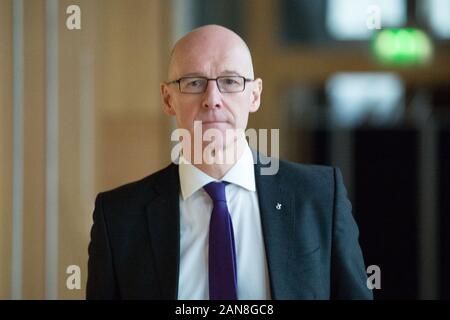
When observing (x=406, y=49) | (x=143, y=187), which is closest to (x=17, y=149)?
(x=143, y=187)

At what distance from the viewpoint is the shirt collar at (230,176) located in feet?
3.05

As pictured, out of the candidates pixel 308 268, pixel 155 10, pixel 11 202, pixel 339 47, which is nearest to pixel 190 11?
pixel 155 10

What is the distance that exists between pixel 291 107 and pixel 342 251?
2657 millimetres

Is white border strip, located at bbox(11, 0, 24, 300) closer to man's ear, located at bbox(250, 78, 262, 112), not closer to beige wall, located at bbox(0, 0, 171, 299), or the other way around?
beige wall, located at bbox(0, 0, 171, 299)

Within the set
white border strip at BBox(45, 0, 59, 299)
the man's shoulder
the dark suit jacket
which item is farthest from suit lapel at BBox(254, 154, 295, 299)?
white border strip at BBox(45, 0, 59, 299)

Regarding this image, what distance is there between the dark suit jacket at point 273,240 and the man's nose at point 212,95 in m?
0.09

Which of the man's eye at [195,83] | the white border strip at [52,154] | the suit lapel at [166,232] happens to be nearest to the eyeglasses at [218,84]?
the man's eye at [195,83]

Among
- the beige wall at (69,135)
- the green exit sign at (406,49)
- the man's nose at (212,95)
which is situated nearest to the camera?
the man's nose at (212,95)

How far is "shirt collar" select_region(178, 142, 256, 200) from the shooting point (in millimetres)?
929

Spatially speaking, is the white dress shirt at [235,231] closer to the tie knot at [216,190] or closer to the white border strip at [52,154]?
the tie knot at [216,190]

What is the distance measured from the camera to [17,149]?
1219mm

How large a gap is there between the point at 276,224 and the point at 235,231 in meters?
0.05

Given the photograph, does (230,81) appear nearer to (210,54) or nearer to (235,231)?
(210,54)
